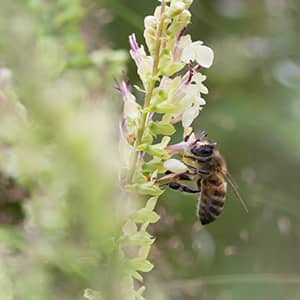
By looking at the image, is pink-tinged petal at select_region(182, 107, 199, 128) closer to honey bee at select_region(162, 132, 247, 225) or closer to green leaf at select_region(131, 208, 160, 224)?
green leaf at select_region(131, 208, 160, 224)

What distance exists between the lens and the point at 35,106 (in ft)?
0.88

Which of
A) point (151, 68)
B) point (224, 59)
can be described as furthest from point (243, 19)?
point (151, 68)

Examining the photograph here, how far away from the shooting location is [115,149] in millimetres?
293

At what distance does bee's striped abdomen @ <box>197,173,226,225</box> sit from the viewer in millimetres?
806

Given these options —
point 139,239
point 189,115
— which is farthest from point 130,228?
point 189,115

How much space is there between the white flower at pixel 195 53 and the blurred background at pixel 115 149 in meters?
0.08

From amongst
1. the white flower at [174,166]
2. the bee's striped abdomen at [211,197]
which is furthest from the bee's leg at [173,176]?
the bee's striped abdomen at [211,197]

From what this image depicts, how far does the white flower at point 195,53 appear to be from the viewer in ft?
1.79

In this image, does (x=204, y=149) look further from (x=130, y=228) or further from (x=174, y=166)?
(x=130, y=228)

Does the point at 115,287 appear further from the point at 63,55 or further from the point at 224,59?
the point at 224,59

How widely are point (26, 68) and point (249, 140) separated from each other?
→ 140 centimetres

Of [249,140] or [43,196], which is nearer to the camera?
[43,196]

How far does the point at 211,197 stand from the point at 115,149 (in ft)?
1.70

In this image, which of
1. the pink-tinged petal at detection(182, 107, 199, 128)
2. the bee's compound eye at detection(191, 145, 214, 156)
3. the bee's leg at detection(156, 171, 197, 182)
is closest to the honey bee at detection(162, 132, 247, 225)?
the bee's compound eye at detection(191, 145, 214, 156)
